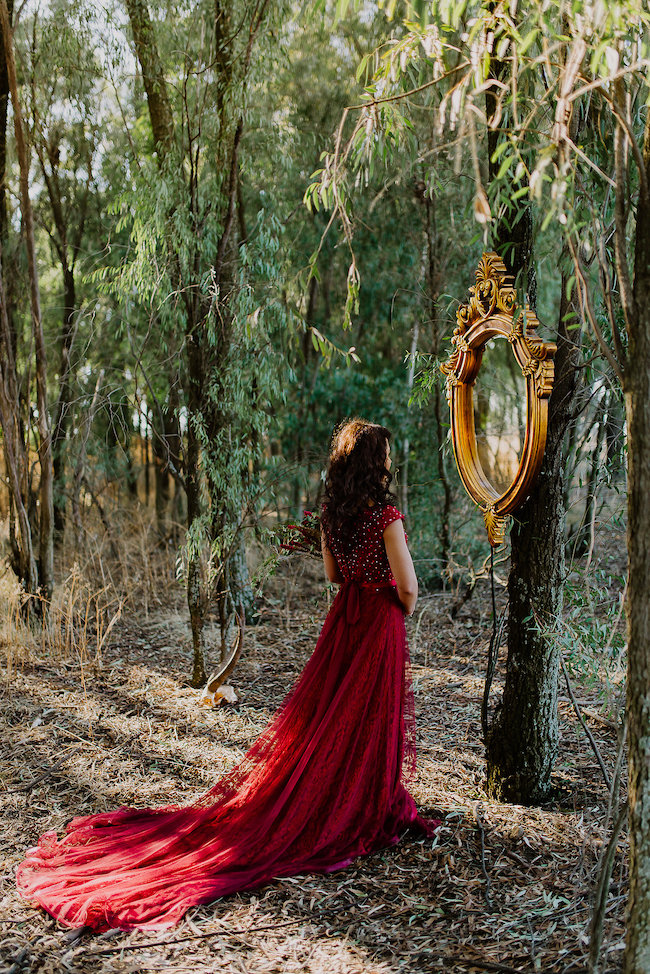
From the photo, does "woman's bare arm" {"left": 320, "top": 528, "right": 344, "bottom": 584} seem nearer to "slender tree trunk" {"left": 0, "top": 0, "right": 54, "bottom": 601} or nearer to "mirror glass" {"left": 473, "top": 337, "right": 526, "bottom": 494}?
"mirror glass" {"left": 473, "top": 337, "right": 526, "bottom": 494}

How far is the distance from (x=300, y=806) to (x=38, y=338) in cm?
357

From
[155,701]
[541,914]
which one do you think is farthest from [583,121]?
[155,701]

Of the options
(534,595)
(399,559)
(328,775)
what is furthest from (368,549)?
(328,775)

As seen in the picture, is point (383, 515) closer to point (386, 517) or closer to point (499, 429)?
point (386, 517)

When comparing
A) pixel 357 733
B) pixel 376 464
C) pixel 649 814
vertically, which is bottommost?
pixel 357 733

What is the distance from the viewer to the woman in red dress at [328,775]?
8.62 ft

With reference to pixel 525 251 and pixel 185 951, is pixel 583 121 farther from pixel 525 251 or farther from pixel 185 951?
pixel 185 951

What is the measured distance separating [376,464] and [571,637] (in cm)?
93

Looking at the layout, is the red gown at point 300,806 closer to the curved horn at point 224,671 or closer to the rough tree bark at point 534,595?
the rough tree bark at point 534,595

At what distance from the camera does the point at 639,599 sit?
5.47 ft

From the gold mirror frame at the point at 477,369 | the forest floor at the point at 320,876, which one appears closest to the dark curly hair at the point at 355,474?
the gold mirror frame at the point at 477,369

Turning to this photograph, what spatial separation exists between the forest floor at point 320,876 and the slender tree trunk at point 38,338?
812mm

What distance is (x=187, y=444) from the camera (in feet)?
15.0

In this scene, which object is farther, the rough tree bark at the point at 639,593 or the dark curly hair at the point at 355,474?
Result: the dark curly hair at the point at 355,474
